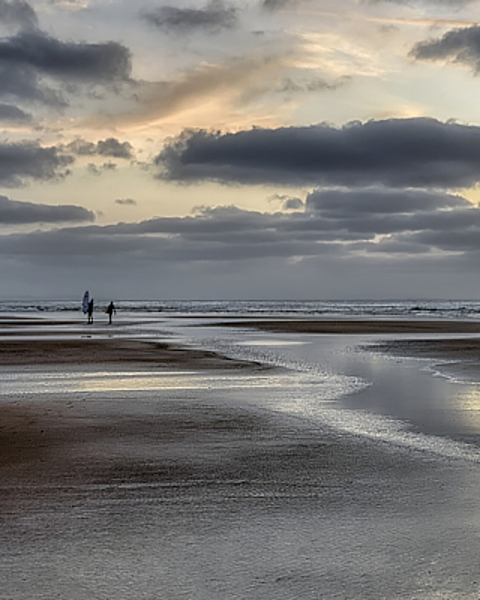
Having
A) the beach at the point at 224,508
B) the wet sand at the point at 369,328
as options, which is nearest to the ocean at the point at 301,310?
the wet sand at the point at 369,328

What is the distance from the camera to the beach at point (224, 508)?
504 centimetres

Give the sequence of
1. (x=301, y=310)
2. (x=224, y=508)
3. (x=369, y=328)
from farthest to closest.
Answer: (x=301, y=310) < (x=369, y=328) < (x=224, y=508)

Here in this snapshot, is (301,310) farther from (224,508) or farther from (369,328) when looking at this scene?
Result: (224,508)

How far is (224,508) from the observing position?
6746mm

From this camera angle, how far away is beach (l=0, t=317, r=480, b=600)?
504 centimetres

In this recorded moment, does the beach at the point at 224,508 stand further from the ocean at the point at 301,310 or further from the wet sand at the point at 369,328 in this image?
the ocean at the point at 301,310

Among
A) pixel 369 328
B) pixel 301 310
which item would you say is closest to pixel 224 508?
pixel 369 328

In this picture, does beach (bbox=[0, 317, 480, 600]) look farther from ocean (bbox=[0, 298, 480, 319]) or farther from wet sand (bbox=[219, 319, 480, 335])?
ocean (bbox=[0, 298, 480, 319])

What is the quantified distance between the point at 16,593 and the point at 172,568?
115 centimetres

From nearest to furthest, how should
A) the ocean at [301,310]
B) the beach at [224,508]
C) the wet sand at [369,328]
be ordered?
the beach at [224,508] < the wet sand at [369,328] < the ocean at [301,310]

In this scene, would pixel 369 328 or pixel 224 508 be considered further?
pixel 369 328

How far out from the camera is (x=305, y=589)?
193 inches

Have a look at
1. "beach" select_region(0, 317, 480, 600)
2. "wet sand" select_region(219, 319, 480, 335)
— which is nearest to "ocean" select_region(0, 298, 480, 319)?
"wet sand" select_region(219, 319, 480, 335)

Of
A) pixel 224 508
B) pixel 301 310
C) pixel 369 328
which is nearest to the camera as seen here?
pixel 224 508
